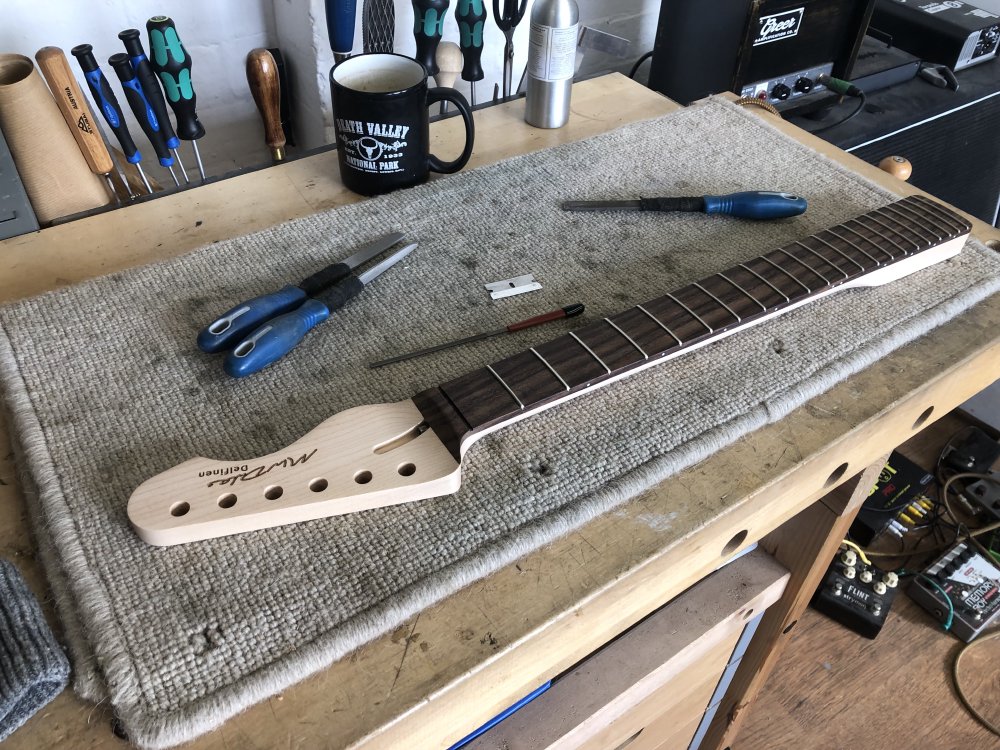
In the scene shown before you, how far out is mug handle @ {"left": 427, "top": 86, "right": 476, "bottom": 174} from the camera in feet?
2.27

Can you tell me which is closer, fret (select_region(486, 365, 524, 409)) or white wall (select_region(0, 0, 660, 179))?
fret (select_region(486, 365, 524, 409))

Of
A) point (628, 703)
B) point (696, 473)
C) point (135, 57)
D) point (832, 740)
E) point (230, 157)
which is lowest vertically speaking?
point (832, 740)

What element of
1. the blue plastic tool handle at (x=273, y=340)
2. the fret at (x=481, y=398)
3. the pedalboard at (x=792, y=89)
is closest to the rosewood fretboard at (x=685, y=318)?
the fret at (x=481, y=398)

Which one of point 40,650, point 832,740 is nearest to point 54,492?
point 40,650

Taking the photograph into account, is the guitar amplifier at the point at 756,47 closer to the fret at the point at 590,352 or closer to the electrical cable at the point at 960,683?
the fret at the point at 590,352

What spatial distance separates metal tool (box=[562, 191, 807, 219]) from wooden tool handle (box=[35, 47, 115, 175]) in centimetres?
41

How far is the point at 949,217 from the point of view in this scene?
626 millimetres

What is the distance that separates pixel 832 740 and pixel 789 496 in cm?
76

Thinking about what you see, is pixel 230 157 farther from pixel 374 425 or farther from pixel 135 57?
pixel 374 425

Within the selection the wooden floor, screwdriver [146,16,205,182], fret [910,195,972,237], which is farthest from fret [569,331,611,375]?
the wooden floor

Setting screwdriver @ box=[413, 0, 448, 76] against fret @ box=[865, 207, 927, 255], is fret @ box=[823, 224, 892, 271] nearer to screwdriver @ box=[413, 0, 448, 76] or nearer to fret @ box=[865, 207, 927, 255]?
fret @ box=[865, 207, 927, 255]

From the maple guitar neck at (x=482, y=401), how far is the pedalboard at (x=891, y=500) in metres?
0.68

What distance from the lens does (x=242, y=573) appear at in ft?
1.27

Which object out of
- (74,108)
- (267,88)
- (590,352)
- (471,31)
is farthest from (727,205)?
(74,108)
